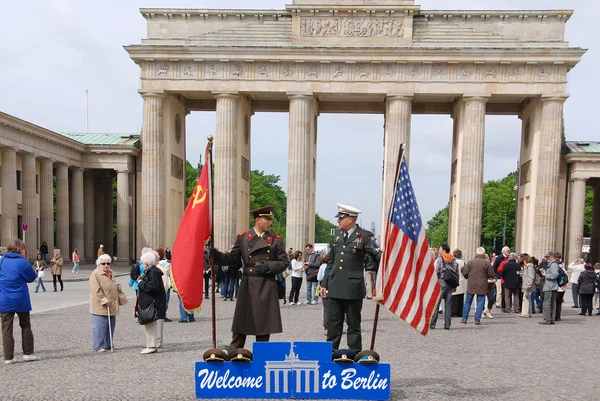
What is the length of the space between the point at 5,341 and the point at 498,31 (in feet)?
124

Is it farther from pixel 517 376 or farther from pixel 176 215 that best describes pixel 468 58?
pixel 517 376

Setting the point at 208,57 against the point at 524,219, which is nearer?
the point at 208,57

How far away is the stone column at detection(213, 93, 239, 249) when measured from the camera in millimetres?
40312

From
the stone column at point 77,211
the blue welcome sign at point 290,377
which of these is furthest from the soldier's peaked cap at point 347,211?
the stone column at point 77,211

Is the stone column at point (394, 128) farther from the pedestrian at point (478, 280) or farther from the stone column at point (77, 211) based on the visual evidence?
the pedestrian at point (478, 280)

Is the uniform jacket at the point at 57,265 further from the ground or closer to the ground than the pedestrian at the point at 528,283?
closer to the ground

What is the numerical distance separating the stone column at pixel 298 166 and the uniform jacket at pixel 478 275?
24.8 meters

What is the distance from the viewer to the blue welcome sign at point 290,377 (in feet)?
24.5

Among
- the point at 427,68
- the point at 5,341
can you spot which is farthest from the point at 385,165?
the point at 5,341

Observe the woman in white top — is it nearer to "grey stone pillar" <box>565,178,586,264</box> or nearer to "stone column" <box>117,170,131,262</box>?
"stone column" <box>117,170,131,262</box>

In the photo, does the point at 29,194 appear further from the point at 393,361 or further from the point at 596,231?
the point at 596,231

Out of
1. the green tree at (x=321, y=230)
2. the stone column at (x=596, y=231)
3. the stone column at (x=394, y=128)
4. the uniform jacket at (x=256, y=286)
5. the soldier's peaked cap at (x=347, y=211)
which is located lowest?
the green tree at (x=321, y=230)

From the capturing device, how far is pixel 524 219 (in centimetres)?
4278

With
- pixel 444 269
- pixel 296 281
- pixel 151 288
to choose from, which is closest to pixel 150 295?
pixel 151 288
